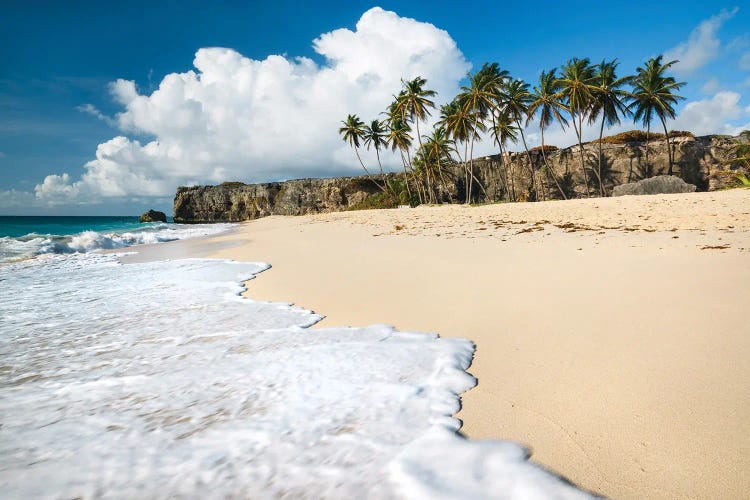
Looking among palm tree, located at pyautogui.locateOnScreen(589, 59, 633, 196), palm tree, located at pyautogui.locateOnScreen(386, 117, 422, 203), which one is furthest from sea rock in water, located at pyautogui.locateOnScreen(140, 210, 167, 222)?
palm tree, located at pyautogui.locateOnScreen(589, 59, 633, 196)

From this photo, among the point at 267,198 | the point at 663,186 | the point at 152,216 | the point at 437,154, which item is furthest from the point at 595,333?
the point at 152,216

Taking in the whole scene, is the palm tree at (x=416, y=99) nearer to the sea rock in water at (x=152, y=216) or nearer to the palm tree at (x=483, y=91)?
the palm tree at (x=483, y=91)

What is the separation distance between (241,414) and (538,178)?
122 ft

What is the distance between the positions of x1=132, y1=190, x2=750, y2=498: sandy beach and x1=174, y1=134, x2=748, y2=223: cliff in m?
24.7

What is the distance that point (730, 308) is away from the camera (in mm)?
2979

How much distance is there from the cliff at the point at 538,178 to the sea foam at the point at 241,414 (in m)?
28.9

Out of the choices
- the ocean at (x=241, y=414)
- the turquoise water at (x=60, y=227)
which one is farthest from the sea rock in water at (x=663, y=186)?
the turquoise water at (x=60, y=227)

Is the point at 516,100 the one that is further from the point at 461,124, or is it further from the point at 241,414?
the point at 241,414

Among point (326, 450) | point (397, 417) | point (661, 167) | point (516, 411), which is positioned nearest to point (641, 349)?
point (516, 411)

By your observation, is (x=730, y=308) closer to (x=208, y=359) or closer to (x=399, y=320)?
(x=399, y=320)

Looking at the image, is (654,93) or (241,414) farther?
(654,93)

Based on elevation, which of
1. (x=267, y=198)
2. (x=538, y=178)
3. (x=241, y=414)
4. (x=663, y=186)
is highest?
(x=267, y=198)

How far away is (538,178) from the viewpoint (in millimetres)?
34188

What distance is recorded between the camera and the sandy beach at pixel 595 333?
1.49 metres
